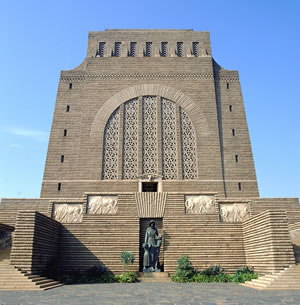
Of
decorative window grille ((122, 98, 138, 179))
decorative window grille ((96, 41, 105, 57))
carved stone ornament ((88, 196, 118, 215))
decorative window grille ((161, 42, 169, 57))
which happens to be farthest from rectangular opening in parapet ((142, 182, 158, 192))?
decorative window grille ((96, 41, 105, 57))

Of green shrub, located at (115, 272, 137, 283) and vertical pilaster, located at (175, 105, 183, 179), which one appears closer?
green shrub, located at (115, 272, 137, 283)

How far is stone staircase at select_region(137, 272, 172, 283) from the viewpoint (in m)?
12.1

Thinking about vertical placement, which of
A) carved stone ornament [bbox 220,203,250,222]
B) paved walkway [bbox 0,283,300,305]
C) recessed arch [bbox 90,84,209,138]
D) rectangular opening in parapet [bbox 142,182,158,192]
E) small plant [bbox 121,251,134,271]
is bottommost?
paved walkway [bbox 0,283,300,305]

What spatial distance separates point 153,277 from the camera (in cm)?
1231

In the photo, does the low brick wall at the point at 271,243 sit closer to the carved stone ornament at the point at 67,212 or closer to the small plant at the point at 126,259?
the small plant at the point at 126,259

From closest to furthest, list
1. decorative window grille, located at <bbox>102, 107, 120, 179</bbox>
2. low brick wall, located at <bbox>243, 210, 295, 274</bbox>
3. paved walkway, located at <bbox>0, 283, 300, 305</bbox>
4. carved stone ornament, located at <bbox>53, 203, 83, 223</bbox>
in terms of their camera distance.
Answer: paved walkway, located at <bbox>0, 283, 300, 305</bbox> → low brick wall, located at <bbox>243, 210, 295, 274</bbox> → carved stone ornament, located at <bbox>53, 203, 83, 223</bbox> → decorative window grille, located at <bbox>102, 107, 120, 179</bbox>

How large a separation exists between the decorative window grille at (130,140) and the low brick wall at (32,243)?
8.12 metres

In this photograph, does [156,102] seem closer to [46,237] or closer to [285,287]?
[46,237]

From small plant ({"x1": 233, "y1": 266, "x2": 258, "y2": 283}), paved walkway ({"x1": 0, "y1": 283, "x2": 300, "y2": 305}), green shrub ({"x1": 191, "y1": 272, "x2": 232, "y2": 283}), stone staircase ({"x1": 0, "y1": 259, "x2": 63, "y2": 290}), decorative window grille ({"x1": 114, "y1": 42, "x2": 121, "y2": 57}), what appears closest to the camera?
paved walkway ({"x1": 0, "y1": 283, "x2": 300, "y2": 305})

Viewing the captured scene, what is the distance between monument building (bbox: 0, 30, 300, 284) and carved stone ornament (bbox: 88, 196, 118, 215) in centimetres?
5

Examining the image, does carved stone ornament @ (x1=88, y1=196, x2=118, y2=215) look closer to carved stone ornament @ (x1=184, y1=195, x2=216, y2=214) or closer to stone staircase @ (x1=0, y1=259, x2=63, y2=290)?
carved stone ornament @ (x1=184, y1=195, x2=216, y2=214)

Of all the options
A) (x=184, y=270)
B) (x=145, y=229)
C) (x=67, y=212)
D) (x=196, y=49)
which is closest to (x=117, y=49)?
(x=196, y=49)

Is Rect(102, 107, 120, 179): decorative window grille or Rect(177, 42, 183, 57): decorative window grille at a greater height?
Rect(177, 42, 183, 57): decorative window grille

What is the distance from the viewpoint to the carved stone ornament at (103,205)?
13.8m
